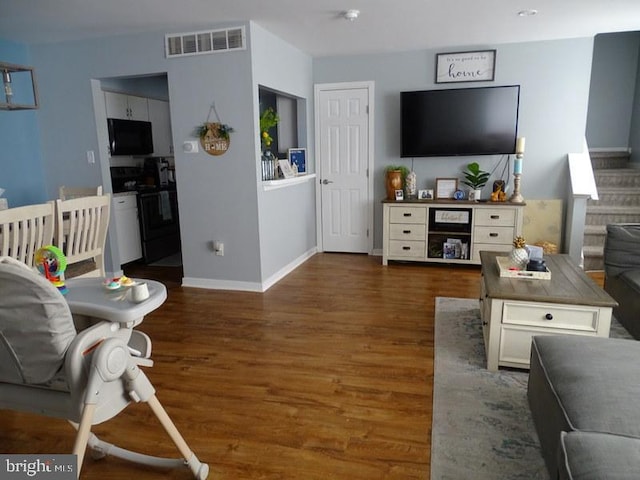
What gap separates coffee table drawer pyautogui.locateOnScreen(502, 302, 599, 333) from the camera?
2.38 m

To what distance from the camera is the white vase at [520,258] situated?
9.16 ft

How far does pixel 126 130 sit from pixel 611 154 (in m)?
6.11

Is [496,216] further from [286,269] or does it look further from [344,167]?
[286,269]

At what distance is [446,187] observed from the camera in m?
5.10

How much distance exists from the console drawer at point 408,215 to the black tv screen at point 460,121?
0.64 meters

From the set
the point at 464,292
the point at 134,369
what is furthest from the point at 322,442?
the point at 464,292

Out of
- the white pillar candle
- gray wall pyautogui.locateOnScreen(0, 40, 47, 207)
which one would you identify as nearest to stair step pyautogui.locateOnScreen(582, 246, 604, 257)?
the white pillar candle

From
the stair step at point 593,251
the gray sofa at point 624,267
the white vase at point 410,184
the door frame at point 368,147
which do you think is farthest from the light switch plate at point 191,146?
A: the stair step at point 593,251

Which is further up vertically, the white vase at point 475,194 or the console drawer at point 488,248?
the white vase at point 475,194

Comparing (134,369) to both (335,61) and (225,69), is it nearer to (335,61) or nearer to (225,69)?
(225,69)

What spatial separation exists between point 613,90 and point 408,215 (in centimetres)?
361

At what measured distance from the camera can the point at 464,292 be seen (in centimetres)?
400

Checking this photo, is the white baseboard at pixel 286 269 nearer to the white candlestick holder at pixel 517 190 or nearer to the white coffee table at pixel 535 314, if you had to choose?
the white coffee table at pixel 535 314

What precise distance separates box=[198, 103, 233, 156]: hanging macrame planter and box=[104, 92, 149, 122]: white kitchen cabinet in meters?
1.44
